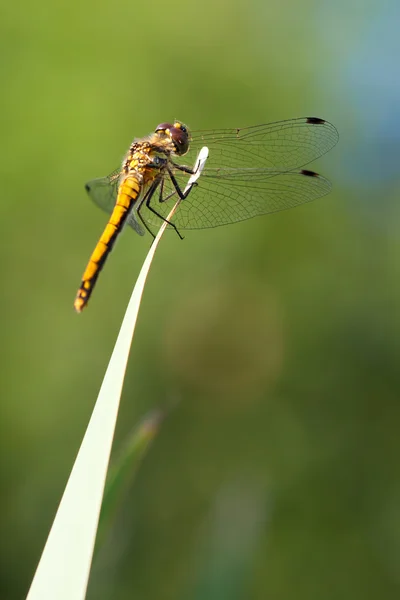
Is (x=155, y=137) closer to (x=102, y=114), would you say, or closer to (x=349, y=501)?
(x=102, y=114)

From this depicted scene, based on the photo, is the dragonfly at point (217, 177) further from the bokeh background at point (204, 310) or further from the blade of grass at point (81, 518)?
the bokeh background at point (204, 310)

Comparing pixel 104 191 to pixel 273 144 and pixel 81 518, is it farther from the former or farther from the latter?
pixel 81 518

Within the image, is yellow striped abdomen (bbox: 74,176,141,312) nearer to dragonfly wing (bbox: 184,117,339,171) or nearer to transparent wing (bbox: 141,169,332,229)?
transparent wing (bbox: 141,169,332,229)

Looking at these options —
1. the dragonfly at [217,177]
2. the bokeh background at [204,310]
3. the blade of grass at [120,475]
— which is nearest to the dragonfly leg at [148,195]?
the dragonfly at [217,177]

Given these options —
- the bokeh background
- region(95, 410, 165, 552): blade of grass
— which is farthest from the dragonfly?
the bokeh background

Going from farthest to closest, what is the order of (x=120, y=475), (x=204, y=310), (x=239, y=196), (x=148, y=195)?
(x=204, y=310)
(x=239, y=196)
(x=148, y=195)
(x=120, y=475)

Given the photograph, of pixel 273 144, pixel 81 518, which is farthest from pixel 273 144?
pixel 81 518

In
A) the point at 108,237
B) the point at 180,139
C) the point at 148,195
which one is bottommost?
the point at 108,237
